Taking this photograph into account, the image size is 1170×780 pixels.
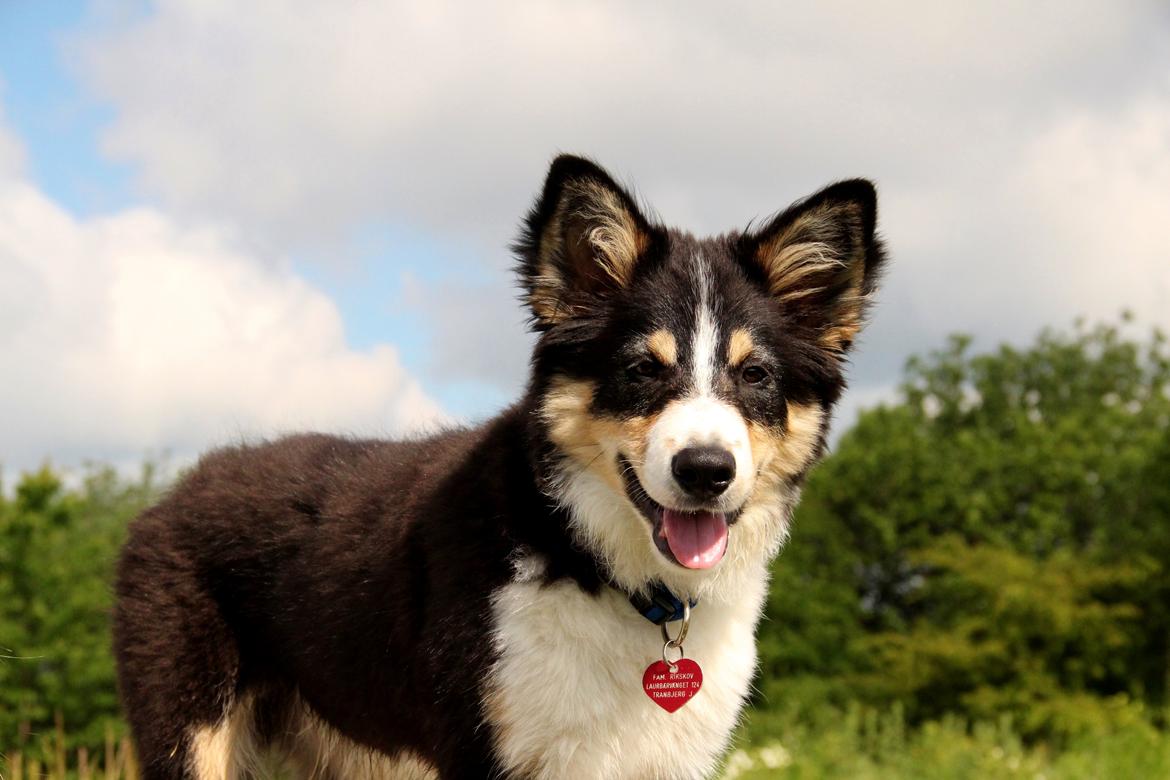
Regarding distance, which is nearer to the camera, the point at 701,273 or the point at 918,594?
the point at 701,273

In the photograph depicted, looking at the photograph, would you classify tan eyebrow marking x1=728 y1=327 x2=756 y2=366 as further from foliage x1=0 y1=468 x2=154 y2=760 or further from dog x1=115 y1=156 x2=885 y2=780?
foliage x1=0 y1=468 x2=154 y2=760

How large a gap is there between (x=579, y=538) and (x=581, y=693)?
1.74 feet

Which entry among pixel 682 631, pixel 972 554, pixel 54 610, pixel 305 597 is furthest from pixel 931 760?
pixel 972 554

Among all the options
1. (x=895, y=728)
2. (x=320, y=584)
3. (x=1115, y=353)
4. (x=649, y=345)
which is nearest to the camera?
(x=649, y=345)

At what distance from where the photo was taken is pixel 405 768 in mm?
5129

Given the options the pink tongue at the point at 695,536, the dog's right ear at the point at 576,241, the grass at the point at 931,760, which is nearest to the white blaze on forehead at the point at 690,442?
the pink tongue at the point at 695,536

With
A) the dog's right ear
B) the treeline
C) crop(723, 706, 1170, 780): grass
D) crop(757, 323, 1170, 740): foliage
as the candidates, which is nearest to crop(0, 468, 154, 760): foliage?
the treeline

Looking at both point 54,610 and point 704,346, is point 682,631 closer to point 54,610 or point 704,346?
point 704,346

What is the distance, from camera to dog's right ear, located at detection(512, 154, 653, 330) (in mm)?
4543

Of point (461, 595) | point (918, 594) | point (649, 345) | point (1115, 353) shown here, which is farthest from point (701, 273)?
point (1115, 353)

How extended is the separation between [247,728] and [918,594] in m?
37.2

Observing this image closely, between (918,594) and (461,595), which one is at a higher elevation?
(461,595)

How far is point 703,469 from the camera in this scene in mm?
3984

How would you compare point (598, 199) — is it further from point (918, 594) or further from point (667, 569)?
point (918, 594)
